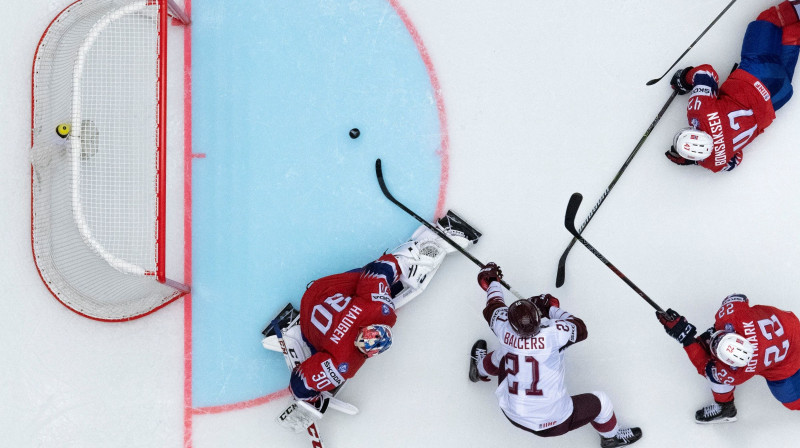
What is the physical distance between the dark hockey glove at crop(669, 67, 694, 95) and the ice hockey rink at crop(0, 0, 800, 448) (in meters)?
0.11

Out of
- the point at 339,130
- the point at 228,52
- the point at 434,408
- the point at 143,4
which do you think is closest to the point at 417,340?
the point at 434,408

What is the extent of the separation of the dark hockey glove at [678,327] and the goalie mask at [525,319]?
97 cm

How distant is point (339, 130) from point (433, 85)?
2.19 feet

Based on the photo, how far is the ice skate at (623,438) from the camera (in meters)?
4.04

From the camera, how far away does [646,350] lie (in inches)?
163

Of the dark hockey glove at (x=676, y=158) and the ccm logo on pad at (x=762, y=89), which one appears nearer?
the ccm logo on pad at (x=762, y=89)

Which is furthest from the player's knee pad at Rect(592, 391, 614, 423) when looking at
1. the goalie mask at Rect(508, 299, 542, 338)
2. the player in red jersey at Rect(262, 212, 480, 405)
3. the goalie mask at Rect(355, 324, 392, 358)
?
the goalie mask at Rect(355, 324, 392, 358)

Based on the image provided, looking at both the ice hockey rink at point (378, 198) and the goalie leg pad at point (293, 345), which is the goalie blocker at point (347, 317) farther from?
the ice hockey rink at point (378, 198)

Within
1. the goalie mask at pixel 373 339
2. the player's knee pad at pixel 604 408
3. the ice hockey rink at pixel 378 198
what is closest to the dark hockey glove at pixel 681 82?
the ice hockey rink at pixel 378 198

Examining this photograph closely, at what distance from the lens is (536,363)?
3461mm

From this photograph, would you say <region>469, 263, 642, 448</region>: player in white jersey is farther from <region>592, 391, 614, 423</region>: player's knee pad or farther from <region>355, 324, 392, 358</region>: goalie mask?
<region>355, 324, 392, 358</region>: goalie mask

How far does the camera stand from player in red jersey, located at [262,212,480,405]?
3652 millimetres

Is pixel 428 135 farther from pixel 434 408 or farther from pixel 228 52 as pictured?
pixel 434 408

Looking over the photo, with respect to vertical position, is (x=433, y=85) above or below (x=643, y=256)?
above
